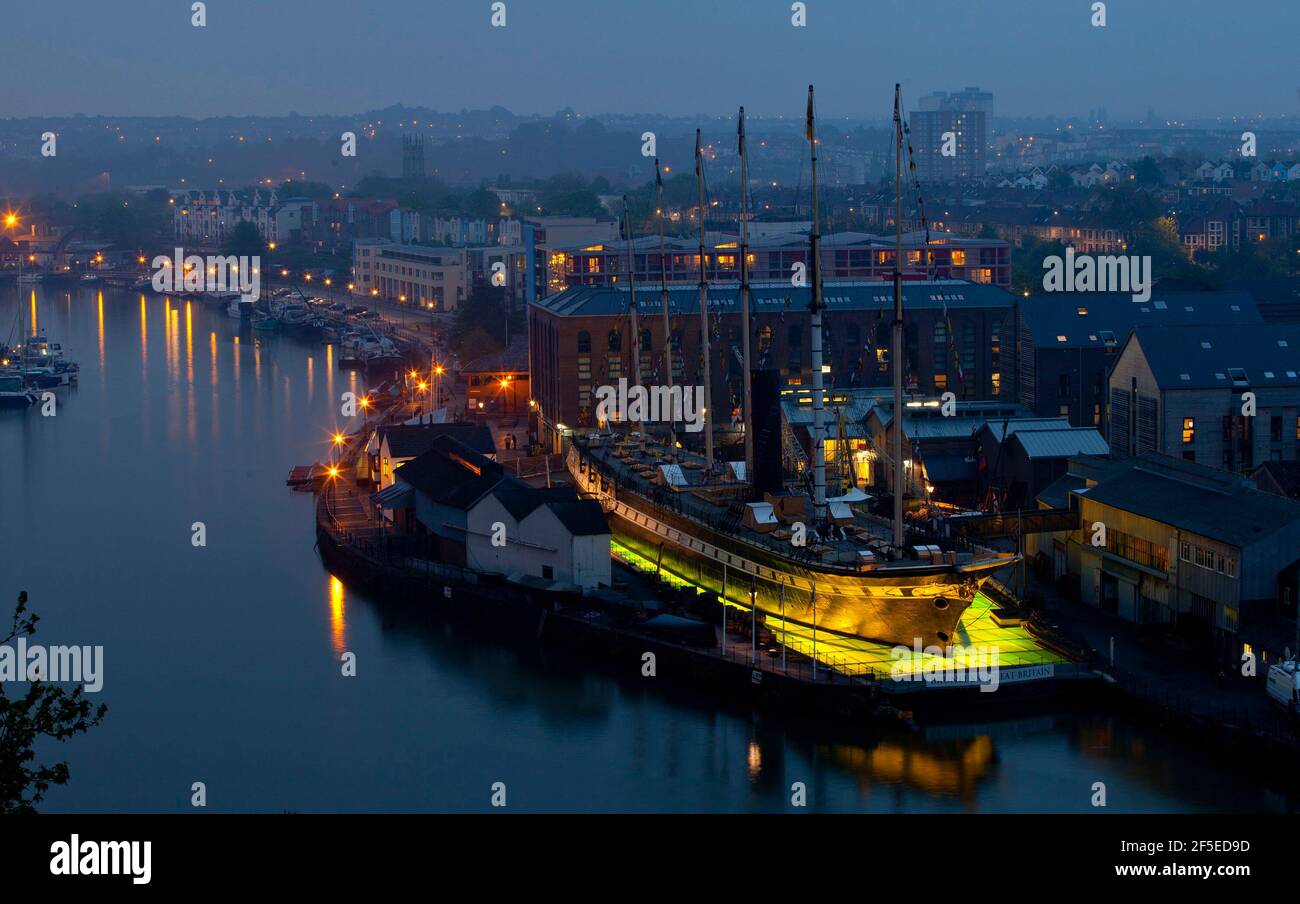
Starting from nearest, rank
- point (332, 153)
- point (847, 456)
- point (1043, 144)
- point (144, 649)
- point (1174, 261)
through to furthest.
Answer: point (144, 649), point (847, 456), point (1174, 261), point (1043, 144), point (332, 153)

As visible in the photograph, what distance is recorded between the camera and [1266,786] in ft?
30.5

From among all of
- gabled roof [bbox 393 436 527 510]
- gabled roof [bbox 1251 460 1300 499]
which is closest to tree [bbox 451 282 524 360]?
gabled roof [bbox 393 436 527 510]

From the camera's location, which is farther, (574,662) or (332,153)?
(332,153)

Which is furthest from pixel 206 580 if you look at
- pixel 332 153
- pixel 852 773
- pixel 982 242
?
pixel 332 153

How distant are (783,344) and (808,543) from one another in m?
8.42

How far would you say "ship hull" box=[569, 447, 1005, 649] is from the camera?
11.5m

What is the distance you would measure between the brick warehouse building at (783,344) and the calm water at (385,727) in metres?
3.76

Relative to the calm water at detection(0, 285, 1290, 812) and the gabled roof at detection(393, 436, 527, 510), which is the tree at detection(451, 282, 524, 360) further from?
the gabled roof at detection(393, 436, 527, 510)

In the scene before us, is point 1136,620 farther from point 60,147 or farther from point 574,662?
point 60,147

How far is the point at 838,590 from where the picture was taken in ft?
38.6

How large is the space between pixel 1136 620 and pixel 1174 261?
22.3m

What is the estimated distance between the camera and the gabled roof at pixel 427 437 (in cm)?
1667
